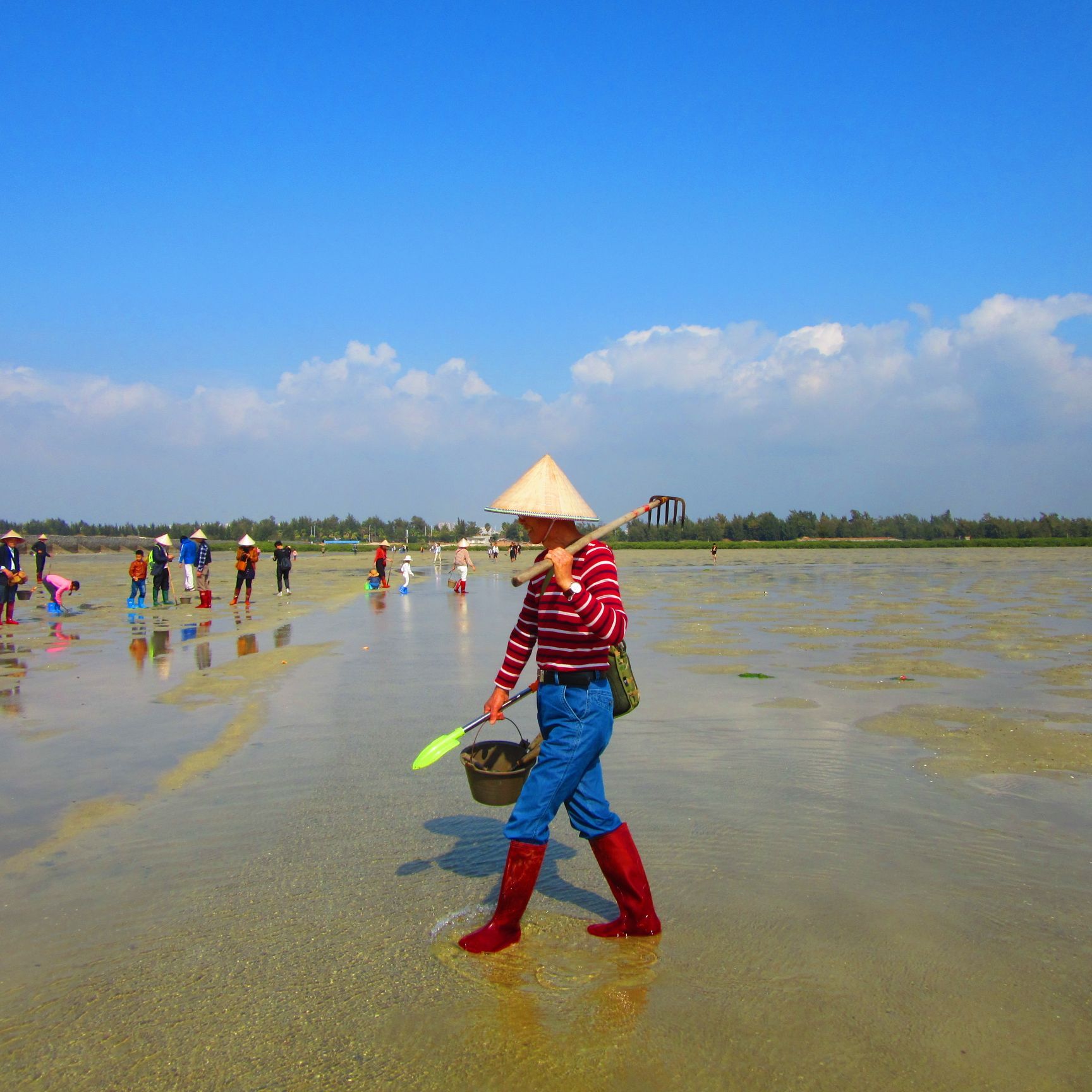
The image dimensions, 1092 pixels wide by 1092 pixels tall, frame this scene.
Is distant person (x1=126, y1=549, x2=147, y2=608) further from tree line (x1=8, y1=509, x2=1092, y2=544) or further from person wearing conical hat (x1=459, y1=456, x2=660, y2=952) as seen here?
tree line (x1=8, y1=509, x2=1092, y2=544)

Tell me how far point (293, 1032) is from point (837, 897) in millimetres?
2550

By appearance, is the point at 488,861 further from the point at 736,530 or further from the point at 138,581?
the point at 736,530

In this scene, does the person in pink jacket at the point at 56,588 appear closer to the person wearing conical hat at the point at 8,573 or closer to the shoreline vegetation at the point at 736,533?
the person wearing conical hat at the point at 8,573

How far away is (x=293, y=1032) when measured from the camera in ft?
10.4

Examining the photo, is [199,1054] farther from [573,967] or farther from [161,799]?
[161,799]

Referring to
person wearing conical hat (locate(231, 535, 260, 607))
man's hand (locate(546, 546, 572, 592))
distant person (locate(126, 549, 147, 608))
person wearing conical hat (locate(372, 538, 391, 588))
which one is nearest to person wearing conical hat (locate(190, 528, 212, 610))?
person wearing conical hat (locate(231, 535, 260, 607))

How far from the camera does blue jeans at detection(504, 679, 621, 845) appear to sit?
3752 mm

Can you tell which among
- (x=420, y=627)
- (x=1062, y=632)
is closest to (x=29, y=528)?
(x=420, y=627)

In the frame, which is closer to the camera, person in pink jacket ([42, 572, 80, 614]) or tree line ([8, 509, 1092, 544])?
person in pink jacket ([42, 572, 80, 614])

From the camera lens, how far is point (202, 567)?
22203 millimetres

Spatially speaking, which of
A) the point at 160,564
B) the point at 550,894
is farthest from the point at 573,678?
the point at 160,564

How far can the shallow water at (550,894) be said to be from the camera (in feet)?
10.0

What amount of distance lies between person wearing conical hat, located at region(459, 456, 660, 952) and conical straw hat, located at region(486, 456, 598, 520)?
3 centimetres

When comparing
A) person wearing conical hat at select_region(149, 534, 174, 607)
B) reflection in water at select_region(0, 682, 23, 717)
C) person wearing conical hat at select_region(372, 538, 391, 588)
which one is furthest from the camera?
person wearing conical hat at select_region(372, 538, 391, 588)
